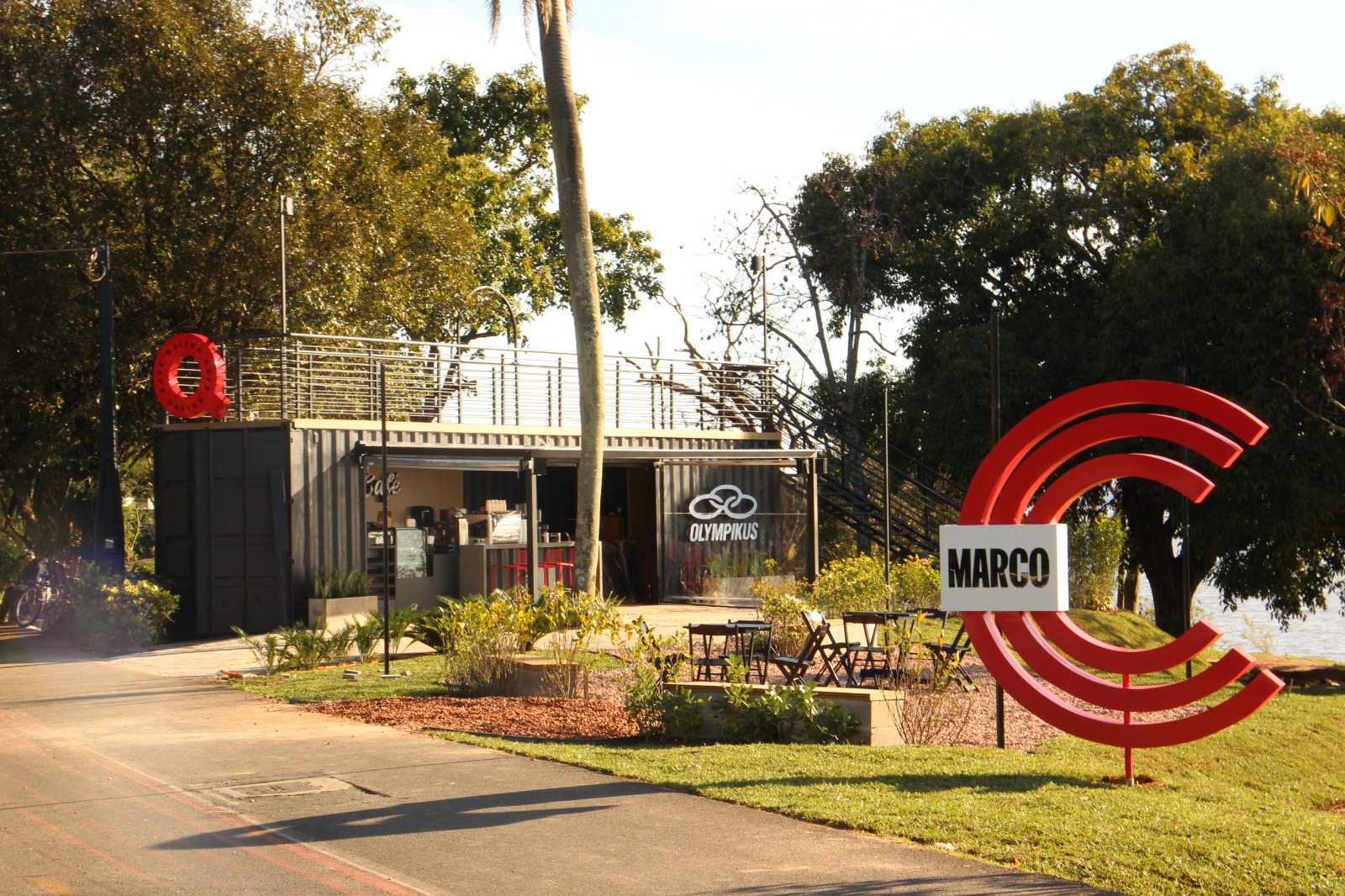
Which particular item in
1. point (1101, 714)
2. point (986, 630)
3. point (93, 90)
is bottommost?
point (1101, 714)

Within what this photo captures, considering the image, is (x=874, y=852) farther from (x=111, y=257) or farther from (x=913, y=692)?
(x=111, y=257)

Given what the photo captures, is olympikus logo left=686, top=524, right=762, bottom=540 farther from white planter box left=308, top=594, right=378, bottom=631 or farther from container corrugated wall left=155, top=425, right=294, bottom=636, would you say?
container corrugated wall left=155, top=425, right=294, bottom=636

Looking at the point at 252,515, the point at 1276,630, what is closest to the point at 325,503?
the point at 252,515

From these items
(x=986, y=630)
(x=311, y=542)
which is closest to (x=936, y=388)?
(x=311, y=542)

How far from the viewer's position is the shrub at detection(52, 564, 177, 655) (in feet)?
56.9

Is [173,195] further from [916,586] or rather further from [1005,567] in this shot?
[1005,567]

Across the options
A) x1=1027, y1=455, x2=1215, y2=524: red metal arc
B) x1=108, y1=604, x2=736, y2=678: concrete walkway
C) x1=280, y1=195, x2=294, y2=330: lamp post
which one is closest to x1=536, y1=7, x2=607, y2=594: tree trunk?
x1=108, y1=604, x2=736, y2=678: concrete walkway

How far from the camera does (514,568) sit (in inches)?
864

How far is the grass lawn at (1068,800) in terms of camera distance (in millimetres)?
6387

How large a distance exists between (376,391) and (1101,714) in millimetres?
13238

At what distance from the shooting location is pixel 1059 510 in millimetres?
9312

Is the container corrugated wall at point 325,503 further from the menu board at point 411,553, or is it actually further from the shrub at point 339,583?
the menu board at point 411,553

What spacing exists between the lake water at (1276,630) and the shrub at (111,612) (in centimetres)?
1820

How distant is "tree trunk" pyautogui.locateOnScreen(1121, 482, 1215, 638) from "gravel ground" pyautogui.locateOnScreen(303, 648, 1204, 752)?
1388 centimetres
